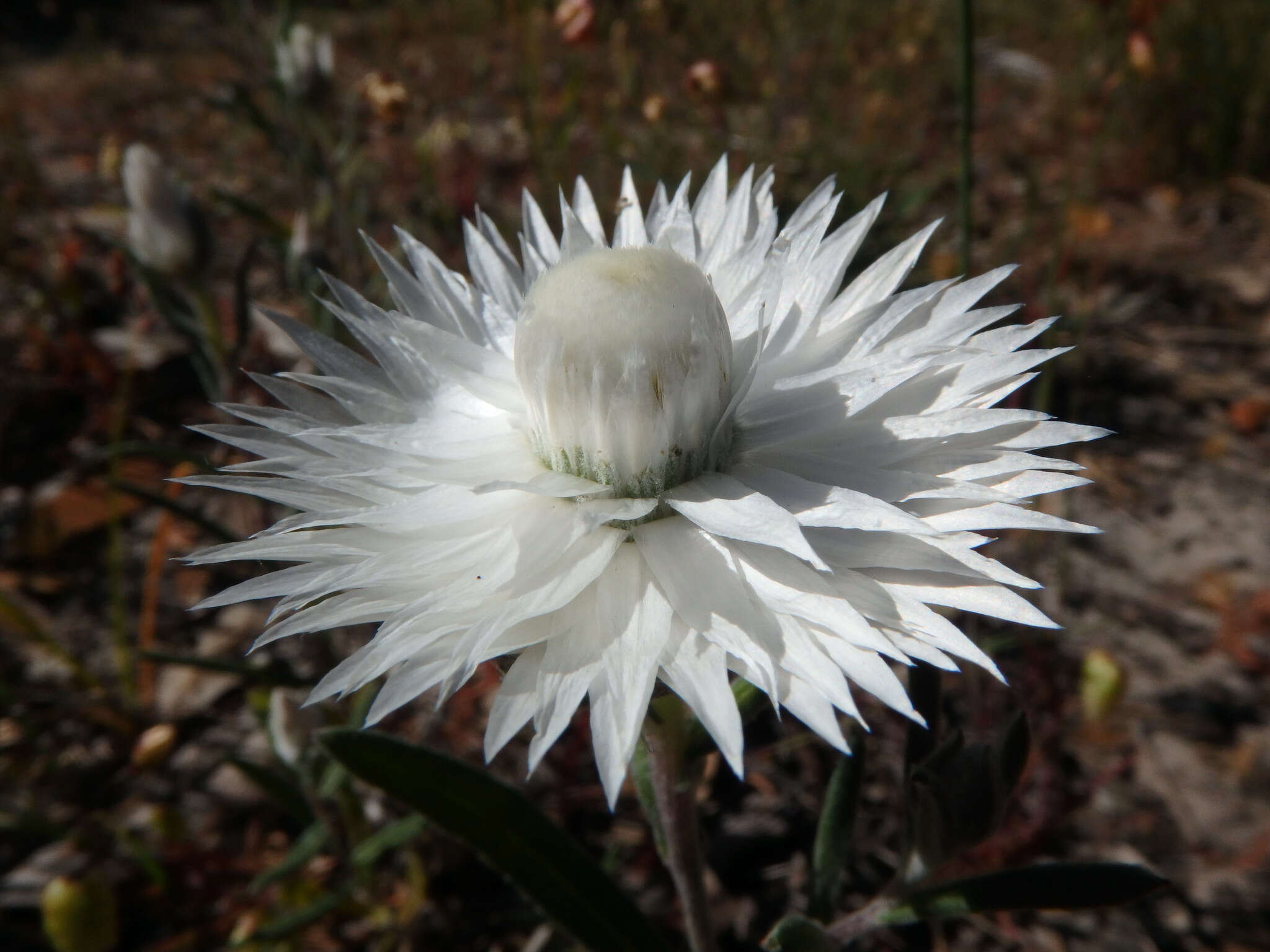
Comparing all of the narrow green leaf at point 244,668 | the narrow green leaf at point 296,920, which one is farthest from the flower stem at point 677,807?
the narrow green leaf at point 244,668

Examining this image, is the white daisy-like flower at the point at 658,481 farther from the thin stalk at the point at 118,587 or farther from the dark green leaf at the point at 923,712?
the thin stalk at the point at 118,587

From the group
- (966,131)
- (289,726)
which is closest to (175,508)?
(289,726)

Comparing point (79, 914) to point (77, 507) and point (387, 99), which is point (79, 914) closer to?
point (77, 507)

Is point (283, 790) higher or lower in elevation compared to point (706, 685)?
lower

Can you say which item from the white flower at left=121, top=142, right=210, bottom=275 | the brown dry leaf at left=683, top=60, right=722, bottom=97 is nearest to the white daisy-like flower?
the white flower at left=121, top=142, right=210, bottom=275

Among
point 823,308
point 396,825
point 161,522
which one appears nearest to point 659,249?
point 823,308

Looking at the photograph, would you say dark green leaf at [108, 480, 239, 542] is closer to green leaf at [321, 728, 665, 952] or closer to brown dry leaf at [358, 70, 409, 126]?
green leaf at [321, 728, 665, 952]
